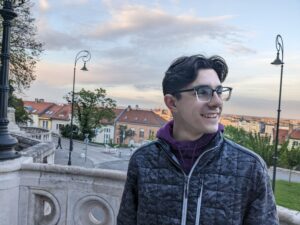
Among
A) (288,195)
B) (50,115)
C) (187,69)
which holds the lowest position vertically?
(288,195)

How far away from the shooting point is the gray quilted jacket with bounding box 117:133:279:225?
1568 millimetres

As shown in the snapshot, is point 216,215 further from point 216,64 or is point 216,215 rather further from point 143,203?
point 216,64

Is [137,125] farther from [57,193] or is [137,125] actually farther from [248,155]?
[248,155]

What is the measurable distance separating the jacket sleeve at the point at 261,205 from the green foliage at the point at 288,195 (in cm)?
1326

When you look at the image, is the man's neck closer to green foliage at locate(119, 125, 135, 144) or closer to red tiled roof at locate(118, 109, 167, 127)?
green foliage at locate(119, 125, 135, 144)

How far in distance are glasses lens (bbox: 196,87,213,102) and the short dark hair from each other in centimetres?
6

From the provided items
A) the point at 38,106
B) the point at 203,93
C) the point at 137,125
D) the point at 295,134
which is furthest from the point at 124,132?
the point at 203,93

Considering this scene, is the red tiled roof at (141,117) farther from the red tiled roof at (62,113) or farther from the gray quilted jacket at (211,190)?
the gray quilted jacket at (211,190)

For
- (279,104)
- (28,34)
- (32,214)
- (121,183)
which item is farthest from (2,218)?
(28,34)

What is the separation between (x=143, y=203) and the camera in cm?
174

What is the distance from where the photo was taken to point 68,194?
4.04 m

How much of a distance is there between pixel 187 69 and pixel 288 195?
17.4m

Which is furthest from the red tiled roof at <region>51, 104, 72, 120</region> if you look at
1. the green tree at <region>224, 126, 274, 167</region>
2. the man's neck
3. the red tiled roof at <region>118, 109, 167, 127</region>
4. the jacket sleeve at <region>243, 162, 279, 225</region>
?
the jacket sleeve at <region>243, 162, 279, 225</region>

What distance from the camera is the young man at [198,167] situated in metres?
1.57
